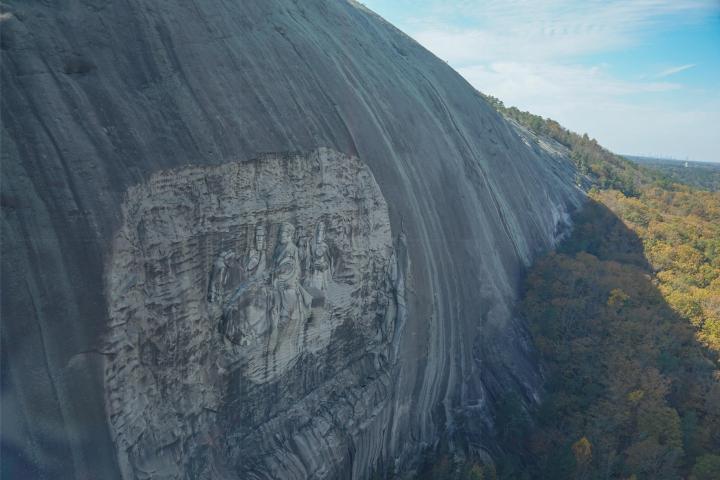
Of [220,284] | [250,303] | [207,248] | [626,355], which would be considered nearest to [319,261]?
[250,303]

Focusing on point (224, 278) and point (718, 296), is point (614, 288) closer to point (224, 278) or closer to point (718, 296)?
point (718, 296)

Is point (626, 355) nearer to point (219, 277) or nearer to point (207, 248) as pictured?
point (219, 277)

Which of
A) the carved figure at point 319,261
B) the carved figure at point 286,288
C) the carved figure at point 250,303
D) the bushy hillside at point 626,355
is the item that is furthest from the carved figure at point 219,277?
the bushy hillside at point 626,355

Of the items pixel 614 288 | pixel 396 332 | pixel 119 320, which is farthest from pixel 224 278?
pixel 614 288

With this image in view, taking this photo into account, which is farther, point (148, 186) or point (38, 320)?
point (148, 186)

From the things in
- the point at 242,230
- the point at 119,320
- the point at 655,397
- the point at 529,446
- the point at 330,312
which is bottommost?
the point at 529,446

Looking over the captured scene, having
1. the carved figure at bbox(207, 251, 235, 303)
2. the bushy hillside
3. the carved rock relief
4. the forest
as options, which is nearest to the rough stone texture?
the carved rock relief

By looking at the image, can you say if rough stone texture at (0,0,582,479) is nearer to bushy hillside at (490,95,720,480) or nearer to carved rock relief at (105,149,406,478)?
carved rock relief at (105,149,406,478)
